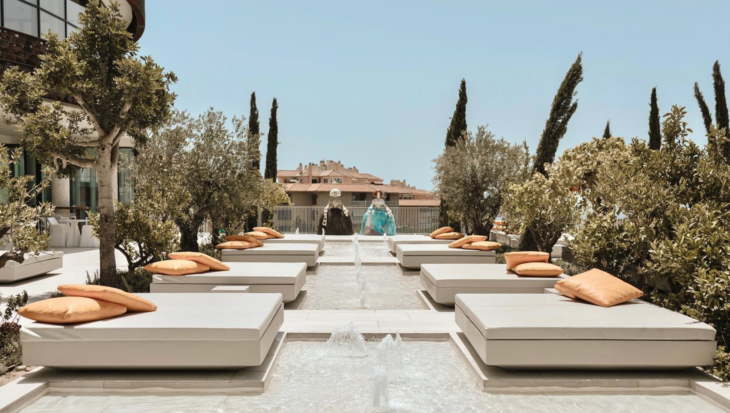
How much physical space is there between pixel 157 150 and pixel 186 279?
17.0 ft

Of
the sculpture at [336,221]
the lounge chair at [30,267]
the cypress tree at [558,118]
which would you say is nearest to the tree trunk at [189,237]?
the lounge chair at [30,267]

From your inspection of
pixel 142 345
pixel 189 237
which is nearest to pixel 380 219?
pixel 189 237

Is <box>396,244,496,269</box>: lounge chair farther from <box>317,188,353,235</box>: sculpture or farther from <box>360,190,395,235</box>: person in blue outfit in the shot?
<box>360,190,395,235</box>: person in blue outfit

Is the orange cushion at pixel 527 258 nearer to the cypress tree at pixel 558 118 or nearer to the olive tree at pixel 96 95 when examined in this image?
the cypress tree at pixel 558 118

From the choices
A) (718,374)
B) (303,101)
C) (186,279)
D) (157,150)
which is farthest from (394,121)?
(718,374)

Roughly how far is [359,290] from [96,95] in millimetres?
5043

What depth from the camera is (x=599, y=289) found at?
15.5 feet

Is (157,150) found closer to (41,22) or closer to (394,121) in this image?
(41,22)

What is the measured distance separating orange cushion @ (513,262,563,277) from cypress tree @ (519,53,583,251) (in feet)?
19.7

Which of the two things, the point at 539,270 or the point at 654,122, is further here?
the point at 654,122

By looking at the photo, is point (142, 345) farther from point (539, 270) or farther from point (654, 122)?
point (654, 122)

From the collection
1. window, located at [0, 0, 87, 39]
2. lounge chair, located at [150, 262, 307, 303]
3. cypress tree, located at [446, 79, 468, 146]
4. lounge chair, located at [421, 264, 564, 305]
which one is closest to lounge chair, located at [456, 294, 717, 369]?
lounge chair, located at [421, 264, 564, 305]

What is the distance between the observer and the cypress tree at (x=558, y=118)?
12828 millimetres

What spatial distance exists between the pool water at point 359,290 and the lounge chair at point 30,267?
4753 millimetres
